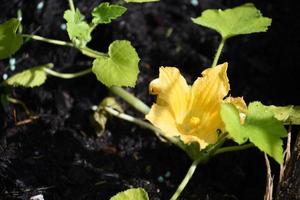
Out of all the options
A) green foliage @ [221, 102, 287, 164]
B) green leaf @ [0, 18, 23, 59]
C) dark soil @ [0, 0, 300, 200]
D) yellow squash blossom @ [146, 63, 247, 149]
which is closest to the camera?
green foliage @ [221, 102, 287, 164]

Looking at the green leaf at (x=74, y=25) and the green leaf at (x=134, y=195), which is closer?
the green leaf at (x=134, y=195)

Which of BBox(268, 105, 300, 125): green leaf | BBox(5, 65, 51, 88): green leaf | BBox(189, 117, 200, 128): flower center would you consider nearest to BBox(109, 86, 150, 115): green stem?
BBox(5, 65, 51, 88): green leaf

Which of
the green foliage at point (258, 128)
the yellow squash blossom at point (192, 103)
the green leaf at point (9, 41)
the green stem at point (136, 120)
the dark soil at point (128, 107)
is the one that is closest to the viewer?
the green foliage at point (258, 128)

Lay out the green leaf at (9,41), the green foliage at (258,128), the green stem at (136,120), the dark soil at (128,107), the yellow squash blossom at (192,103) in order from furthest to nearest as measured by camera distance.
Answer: the green stem at (136,120) → the dark soil at (128,107) → the green leaf at (9,41) → the yellow squash blossom at (192,103) → the green foliage at (258,128)

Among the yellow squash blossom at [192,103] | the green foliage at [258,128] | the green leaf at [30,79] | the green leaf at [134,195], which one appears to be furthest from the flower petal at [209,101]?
the green leaf at [30,79]

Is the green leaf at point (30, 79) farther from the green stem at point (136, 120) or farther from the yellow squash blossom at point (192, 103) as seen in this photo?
the yellow squash blossom at point (192, 103)

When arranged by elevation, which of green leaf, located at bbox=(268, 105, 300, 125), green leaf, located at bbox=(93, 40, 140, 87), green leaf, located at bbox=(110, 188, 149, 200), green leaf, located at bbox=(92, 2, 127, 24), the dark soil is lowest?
the dark soil

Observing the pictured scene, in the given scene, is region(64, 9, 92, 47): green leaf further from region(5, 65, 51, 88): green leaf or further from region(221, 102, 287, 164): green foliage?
region(221, 102, 287, 164): green foliage

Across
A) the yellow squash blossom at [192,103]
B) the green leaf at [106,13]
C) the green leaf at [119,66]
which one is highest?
the green leaf at [106,13]

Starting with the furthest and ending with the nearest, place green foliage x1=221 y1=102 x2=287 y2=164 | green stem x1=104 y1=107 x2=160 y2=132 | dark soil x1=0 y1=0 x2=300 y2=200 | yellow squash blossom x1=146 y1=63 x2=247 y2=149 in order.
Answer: green stem x1=104 y1=107 x2=160 y2=132, dark soil x1=0 y1=0 x2=300 y2=200, yellow squash blossom x1=146 y1=63 x2=247 y2=149, green foliage x1=221 y1=102 x2=287 y2=164
